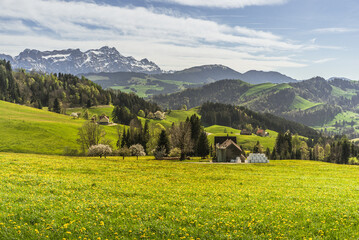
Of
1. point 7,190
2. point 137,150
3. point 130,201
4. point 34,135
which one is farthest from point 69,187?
point 34,135

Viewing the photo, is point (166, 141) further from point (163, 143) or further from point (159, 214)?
point (159, 214)

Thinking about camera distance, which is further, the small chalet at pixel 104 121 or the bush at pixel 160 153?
the small chalet at pixel 104 121

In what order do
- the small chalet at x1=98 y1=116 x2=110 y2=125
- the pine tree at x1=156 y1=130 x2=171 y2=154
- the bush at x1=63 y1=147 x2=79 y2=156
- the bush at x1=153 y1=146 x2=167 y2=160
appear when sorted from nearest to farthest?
the bush at x1=63 y1=147 x2=79 y2=156 < the bush at x1=153 y1=146 x2=167 y2=160 < the pine tree at x1=156 y1=130 x2=171 y2=154 < the small chalet at x1=98 y1=116 x2=110 y2=125

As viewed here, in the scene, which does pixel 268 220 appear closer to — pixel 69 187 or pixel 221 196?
pixel 221 196

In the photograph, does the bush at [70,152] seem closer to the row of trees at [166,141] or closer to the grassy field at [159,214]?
the row of trees at [166,141]

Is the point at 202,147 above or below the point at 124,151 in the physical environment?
above

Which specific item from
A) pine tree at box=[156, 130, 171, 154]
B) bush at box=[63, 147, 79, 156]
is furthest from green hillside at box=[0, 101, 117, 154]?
pine tree at box=[156, 130, 171, 154]

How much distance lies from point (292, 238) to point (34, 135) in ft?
320

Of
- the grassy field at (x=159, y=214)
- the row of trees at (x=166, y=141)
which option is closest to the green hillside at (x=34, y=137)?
the row of trees at (x=166, y=141)

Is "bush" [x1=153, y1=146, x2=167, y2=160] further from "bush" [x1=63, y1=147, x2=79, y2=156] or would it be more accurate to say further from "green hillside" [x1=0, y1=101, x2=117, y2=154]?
"green hillside" [x1=0, y1=101, x2=117, y2=154]

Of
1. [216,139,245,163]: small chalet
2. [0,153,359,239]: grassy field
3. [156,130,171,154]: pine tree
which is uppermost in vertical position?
[0,153,359,239]: grassy field

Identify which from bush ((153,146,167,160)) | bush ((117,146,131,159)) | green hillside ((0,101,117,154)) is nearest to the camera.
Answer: green hillside ((0,101,117,154))

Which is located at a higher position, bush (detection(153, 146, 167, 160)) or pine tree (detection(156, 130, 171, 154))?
pine tree (detection(156, 130, 171, 154))

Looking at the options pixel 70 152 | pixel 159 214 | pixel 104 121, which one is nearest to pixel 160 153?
pixel 70 152
